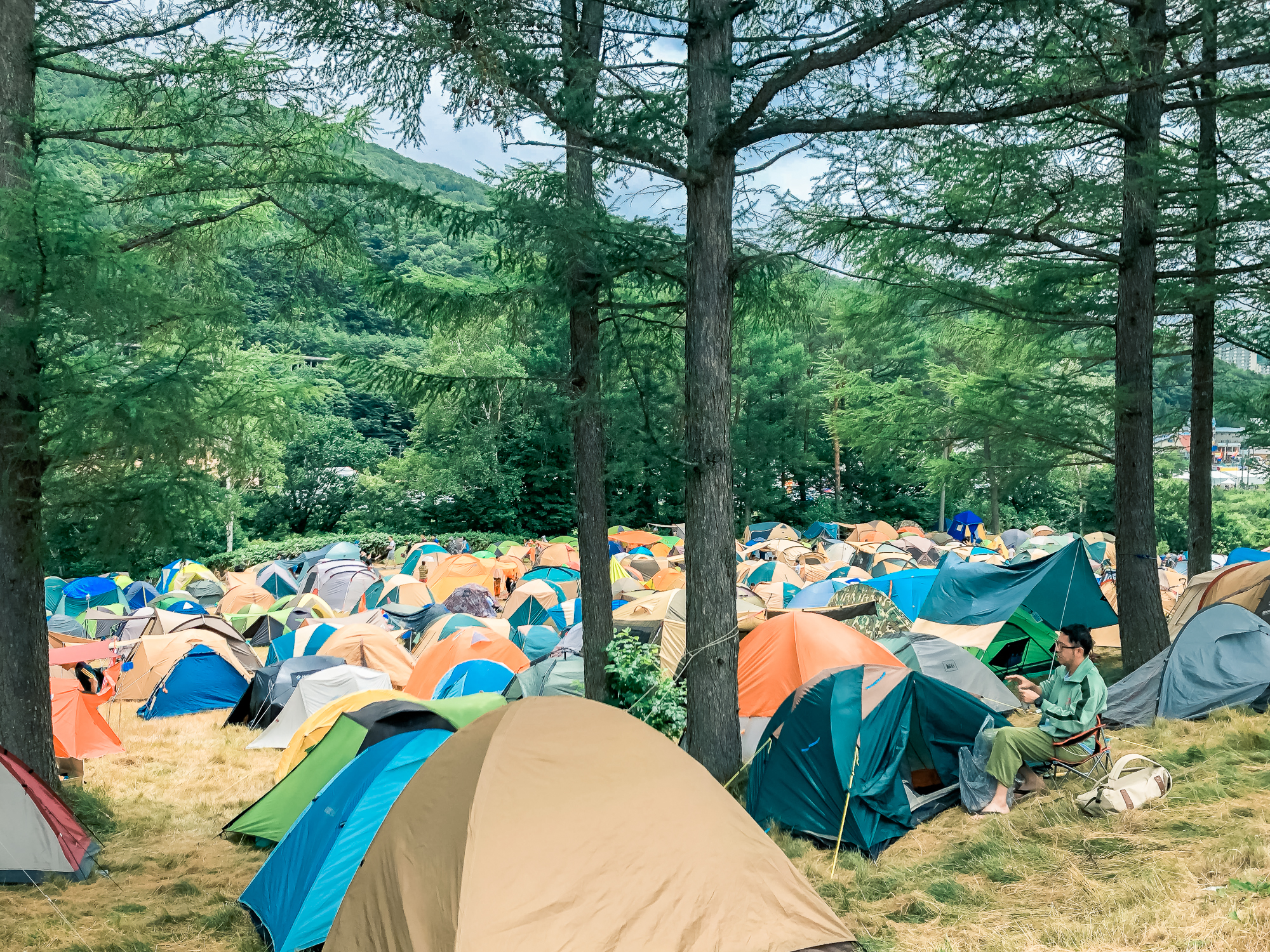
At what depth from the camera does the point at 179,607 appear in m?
16.2

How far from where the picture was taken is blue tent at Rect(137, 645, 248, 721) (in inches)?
476

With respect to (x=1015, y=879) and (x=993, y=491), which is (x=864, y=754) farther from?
(x=993, y=491)

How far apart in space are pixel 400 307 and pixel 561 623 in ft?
30.8

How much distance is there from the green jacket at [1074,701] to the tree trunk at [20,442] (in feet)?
19.4

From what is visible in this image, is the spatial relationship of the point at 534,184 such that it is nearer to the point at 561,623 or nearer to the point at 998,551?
the point at 561,623

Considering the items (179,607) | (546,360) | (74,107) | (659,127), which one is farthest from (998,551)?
(74,107)

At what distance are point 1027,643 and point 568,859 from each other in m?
8.59

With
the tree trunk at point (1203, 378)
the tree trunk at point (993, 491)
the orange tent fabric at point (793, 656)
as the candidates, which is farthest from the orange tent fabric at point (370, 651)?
the tree trunk at point (1203, 378)

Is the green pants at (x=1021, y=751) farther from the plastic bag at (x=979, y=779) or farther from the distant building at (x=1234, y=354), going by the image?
the distant building at (x=1234, y=354)

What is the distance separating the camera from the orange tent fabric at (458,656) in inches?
437

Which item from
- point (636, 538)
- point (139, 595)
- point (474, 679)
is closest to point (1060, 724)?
point (474, 679)

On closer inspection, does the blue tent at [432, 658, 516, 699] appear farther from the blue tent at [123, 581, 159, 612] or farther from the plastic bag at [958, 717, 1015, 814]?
the blue tent at [123, 581, 159, 612]

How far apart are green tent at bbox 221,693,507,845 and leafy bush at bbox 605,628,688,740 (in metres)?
0.98

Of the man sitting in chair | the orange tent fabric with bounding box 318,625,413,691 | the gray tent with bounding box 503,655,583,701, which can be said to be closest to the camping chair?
the man sitting in chair
